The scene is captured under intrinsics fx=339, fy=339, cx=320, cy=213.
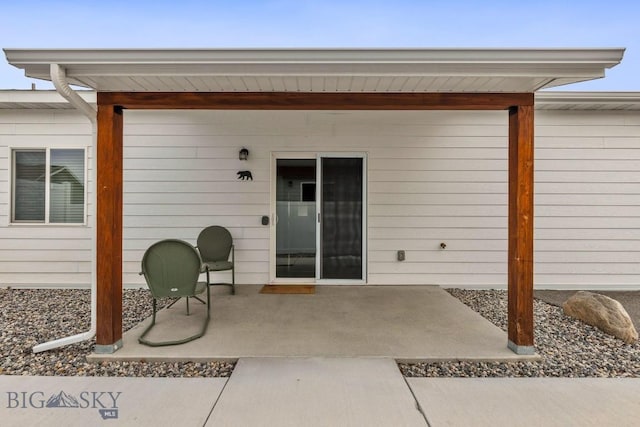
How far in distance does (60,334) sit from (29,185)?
2.93 meters

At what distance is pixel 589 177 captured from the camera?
4.98m

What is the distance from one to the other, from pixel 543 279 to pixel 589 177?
5.38ft

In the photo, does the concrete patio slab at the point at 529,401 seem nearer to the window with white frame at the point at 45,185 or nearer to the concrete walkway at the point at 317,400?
the concrete walkway at the point at 317,400

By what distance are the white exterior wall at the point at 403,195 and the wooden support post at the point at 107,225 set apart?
224 centimetres

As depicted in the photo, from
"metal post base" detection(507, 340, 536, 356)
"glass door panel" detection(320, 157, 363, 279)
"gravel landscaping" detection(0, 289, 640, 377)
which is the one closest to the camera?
"gravel landscaping" detection(0, 289, 640, 377)

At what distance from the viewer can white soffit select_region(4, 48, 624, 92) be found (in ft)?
7.76

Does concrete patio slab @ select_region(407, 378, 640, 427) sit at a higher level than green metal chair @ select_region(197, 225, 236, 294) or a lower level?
lower

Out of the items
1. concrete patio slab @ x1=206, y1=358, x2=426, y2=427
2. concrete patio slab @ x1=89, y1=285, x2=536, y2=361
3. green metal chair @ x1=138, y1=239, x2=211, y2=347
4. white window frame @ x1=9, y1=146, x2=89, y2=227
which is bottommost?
concrete patio slab @ x1=206, y1=358, x2=426, y2=427

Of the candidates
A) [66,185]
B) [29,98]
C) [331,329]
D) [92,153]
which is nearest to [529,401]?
[331,329]

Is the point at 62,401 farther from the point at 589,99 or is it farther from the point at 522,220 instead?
the point at 589,99

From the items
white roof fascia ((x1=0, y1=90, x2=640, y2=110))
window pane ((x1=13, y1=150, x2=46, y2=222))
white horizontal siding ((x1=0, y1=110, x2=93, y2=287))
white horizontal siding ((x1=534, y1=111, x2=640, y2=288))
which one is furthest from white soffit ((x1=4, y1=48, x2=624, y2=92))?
window pane ((x1=13, y1=150, x2=46, y2=222))

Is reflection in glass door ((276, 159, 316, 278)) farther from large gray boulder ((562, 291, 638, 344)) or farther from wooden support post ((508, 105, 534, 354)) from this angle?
large gray boulder ((562, 291, 638, 344))

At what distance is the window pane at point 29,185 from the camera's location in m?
4.95

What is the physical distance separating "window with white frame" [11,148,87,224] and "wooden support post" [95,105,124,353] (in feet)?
9.10
